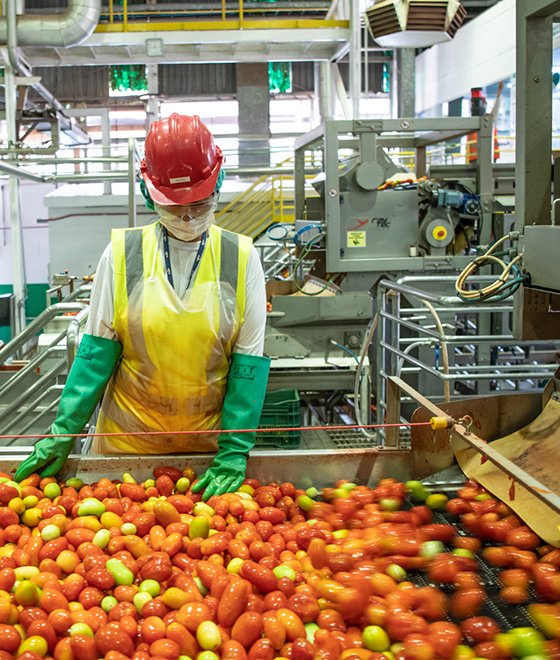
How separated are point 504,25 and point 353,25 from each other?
3491mm

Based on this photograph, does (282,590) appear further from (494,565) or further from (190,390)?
(190,390)

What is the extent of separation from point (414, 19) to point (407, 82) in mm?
8485

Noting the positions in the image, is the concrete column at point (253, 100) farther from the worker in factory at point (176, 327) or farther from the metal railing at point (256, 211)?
the worker in factory at point (176, 327)

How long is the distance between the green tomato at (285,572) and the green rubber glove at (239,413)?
1.43 feet

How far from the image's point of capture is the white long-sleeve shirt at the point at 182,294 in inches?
85.8

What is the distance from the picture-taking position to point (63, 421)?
7.19ft

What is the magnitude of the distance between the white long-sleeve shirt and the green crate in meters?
1.92

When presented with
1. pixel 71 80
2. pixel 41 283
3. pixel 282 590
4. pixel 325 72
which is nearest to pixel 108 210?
pixel 41 283

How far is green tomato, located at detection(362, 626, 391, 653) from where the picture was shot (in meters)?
1.37

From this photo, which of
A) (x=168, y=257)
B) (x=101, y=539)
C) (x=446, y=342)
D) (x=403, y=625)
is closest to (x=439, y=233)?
(x=446, y=342)

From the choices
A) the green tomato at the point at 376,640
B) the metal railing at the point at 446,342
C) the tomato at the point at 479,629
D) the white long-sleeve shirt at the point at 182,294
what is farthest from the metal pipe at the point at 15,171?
the tomato at the point at 479,629

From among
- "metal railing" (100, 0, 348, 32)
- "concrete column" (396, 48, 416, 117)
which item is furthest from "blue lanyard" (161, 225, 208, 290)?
"concrete column" (396, 48, 416, 117)

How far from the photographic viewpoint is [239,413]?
2211 millimetres

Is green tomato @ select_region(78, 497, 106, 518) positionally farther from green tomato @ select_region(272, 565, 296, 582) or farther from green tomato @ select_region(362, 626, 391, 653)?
green tomato @ select_region(362, 626, 391, 653)
